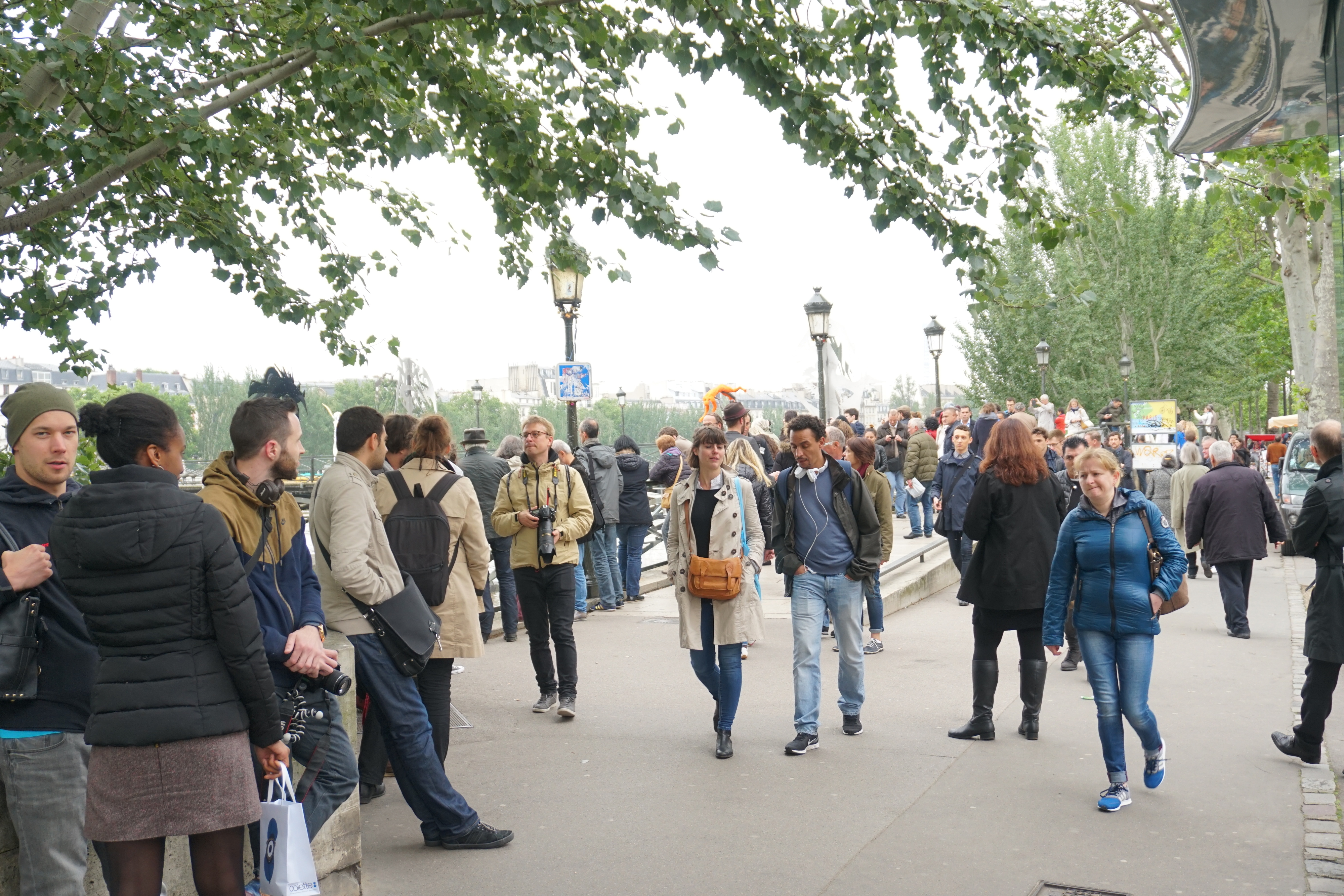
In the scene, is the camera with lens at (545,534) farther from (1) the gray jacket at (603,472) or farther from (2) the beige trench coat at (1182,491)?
(2) the beige trench coat at (1182,491)

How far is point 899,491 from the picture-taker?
20141mm

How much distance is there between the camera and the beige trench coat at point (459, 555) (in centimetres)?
573

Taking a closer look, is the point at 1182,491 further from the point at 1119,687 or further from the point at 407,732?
the point at 407,732

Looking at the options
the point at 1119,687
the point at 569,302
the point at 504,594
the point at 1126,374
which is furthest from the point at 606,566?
the point at 1126,374

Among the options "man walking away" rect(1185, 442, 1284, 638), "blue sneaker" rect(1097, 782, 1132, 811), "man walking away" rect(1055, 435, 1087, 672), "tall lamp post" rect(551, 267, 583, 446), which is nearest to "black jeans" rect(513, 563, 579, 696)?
"blue sneaker" rect(1097, 782, 1132, 811)

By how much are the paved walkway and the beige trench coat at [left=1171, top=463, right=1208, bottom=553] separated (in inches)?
185

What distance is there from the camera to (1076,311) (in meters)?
43.5

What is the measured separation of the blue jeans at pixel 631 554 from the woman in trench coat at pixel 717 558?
606 centimetres

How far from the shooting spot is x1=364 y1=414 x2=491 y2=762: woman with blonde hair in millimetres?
5691

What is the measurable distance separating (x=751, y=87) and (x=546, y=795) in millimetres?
3796

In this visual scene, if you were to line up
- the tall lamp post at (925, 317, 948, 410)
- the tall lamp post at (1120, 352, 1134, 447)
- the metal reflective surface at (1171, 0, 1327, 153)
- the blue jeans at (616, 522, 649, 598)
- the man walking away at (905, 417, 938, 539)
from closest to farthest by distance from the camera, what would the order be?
1. the metal reflective surface at (1171, 0, 1327, 153)
2. the blue jeans at (616, 522, 649, 598)
3. the man walking away at (905, 417, 938, 539)
4. the tall lamp post at (925, 317, 948, 410)
5. the tall lamp post at (1120, 352, 1134, 447)

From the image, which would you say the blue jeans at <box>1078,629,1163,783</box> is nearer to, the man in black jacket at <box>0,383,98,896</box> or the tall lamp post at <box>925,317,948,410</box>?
the man in black jacket at <box>0,383,98,896</box>

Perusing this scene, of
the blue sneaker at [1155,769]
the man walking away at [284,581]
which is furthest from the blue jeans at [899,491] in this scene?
the man walking away at [284,581]

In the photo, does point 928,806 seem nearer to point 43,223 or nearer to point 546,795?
point 546,795
